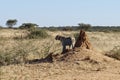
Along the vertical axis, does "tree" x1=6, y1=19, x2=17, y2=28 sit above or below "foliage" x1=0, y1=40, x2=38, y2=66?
below

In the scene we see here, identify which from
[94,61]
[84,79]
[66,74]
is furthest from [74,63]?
[84,79]

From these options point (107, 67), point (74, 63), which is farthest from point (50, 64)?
point (107, 67)

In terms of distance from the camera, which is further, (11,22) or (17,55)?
(11,22)

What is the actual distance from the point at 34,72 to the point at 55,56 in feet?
9.52

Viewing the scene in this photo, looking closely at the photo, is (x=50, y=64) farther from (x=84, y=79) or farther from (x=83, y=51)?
(x=84, y=79)

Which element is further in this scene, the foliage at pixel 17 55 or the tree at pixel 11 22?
the tree at pixel 11 22

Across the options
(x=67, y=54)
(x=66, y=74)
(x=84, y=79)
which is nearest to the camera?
(x=84, y=79)

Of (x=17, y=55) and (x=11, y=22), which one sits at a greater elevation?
(x=17, y=55)

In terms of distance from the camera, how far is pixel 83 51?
19.5 metres

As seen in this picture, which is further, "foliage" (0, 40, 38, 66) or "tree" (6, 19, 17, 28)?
"tree" (6, 19, 17, 28)

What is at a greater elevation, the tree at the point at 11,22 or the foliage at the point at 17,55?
the foliage at the point at 17,55

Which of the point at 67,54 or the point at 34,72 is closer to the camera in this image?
the point at 34,72

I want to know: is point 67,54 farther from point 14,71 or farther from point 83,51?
point 14,71

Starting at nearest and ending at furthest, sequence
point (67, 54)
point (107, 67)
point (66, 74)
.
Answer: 1. point (66, 74)
2. point (107, 67)
3. point (67, 54)
